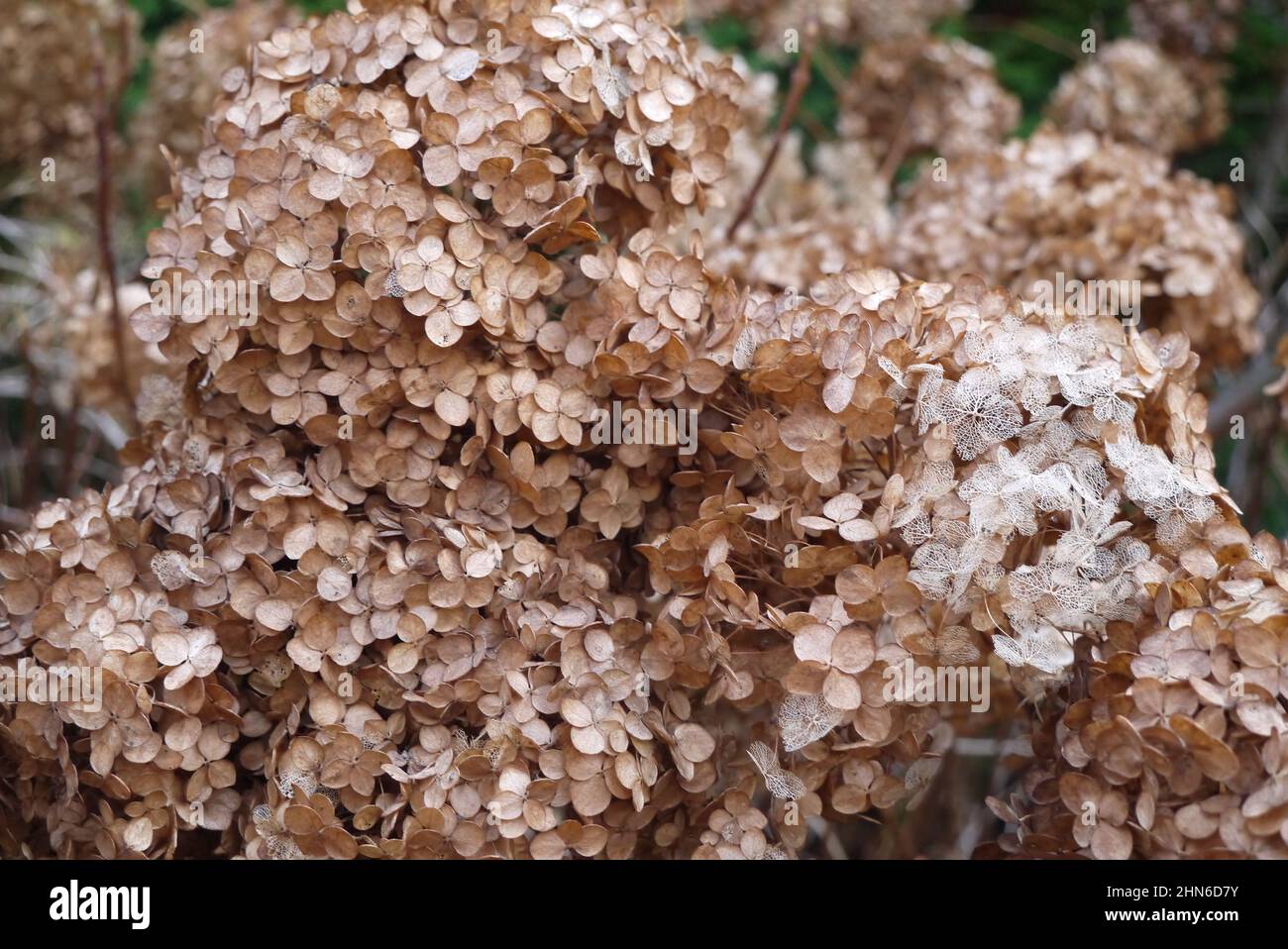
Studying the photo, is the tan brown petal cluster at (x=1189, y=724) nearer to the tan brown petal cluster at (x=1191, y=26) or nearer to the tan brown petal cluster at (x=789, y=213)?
the tan brown petal cluster at (x=789, y=213)

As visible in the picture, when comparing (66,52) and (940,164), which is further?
(66,52)

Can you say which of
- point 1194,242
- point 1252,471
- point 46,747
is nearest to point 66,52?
point 46,747

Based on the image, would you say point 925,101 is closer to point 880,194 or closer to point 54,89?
point 880,194

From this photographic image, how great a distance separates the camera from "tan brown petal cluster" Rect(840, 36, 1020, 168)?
7.14 ft

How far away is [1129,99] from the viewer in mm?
2264

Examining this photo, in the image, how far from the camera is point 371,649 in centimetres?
101

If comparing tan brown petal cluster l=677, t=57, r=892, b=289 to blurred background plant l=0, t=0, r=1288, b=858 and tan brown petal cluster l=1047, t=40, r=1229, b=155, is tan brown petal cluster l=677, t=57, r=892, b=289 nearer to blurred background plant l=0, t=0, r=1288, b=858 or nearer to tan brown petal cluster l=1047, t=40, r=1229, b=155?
blurred background plant l=0, t=0, r=1288, b=858

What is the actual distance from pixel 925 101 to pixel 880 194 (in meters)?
0.24

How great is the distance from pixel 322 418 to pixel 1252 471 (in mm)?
2086

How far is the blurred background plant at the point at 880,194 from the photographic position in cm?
154

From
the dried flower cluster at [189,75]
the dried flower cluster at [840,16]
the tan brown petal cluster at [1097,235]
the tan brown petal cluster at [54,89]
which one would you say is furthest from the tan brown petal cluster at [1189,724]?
the tan brown petal cluster at [54,89]

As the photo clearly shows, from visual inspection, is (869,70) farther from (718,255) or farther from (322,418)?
(322,418)

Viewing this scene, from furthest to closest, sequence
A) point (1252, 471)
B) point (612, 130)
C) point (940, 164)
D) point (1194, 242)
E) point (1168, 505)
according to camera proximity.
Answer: point (1252, 471), point (940, 164), point (1194, 242), point (612, 130), point (1168, 505)

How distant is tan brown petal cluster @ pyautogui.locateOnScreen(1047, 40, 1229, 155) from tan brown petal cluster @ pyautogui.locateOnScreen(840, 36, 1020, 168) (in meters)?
0.17
